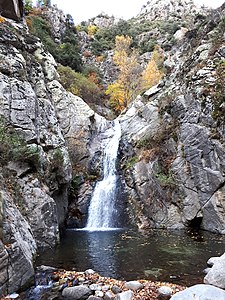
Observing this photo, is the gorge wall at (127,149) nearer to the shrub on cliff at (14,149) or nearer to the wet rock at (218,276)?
the shrub on cliff at (14,149)

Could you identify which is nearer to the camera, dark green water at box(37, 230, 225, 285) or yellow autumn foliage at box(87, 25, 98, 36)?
dark green water at box(37, 230, 225, 285)

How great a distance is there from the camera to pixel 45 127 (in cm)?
1475

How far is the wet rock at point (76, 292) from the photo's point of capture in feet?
18.6

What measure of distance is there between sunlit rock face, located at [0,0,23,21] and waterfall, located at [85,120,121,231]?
11.2 meters

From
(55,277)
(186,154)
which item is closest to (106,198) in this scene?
Answer: (186,154)

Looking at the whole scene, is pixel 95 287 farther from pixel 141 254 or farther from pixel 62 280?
pixel 141 254

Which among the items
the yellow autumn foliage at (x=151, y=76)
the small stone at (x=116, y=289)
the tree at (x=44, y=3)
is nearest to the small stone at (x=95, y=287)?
the small stone at (x=116, y=289)

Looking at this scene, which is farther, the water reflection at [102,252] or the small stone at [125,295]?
the water reflection at [102,252]

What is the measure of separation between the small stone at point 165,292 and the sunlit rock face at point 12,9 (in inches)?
700

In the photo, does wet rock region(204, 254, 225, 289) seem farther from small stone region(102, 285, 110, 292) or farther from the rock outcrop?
the rock outcrop

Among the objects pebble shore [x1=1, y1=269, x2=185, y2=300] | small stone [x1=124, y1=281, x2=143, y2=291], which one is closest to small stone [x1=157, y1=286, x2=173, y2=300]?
pebble shore [x1=1, y1=269, x2=185, y2=300]

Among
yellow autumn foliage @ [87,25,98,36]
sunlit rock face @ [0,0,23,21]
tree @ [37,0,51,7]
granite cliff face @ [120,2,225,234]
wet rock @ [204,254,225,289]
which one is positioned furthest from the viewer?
yellow autumn foliage @ [87,25,98,36]

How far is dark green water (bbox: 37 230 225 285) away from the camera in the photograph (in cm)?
720

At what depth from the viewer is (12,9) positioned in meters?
18.0
